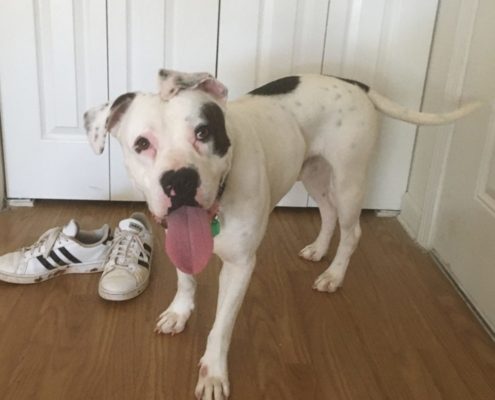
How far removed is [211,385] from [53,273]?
0.72m

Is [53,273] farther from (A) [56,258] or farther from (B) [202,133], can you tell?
(B) [202,133]

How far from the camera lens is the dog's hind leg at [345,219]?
177 centimetres

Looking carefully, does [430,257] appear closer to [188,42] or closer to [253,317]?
[253,317]

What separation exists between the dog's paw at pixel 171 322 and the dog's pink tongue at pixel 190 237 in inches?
15.6

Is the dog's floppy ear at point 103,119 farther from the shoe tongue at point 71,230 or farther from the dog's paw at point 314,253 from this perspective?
the dog's paw at point 314,253

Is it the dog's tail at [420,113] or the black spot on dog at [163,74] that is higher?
the black spot on dog at [163,74]

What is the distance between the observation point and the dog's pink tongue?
1250mm

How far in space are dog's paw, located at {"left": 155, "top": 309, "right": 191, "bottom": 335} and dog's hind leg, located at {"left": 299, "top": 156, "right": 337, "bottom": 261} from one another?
1.97 feet

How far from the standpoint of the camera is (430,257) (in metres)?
2.16

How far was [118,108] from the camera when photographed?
1.28 meters

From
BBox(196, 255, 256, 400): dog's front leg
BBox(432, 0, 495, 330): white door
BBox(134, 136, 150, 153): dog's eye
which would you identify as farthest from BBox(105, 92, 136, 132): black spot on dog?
BBox(432, 0, 495, 330): white door

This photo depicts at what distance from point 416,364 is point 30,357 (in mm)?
992

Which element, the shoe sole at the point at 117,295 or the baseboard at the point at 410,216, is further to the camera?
the baseboard at the point at 410,216

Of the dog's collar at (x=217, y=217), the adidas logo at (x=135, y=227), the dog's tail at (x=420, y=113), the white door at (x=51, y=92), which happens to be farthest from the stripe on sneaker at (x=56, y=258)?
the dog's tail at (x=420, y=113)
